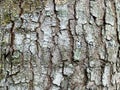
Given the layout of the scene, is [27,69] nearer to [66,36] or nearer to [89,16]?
[66,36]

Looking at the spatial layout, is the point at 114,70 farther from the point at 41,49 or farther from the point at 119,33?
the point at 41,49

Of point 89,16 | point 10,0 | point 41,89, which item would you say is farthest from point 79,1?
point 41,89

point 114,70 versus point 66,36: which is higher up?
point 66,36

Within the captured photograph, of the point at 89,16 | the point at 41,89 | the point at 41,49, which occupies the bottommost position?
the point at 41,89

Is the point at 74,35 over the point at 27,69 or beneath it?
over

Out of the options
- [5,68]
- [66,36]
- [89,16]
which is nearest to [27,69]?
[5,68]

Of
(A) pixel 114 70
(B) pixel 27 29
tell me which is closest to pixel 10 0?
(B) pixel 27 29
